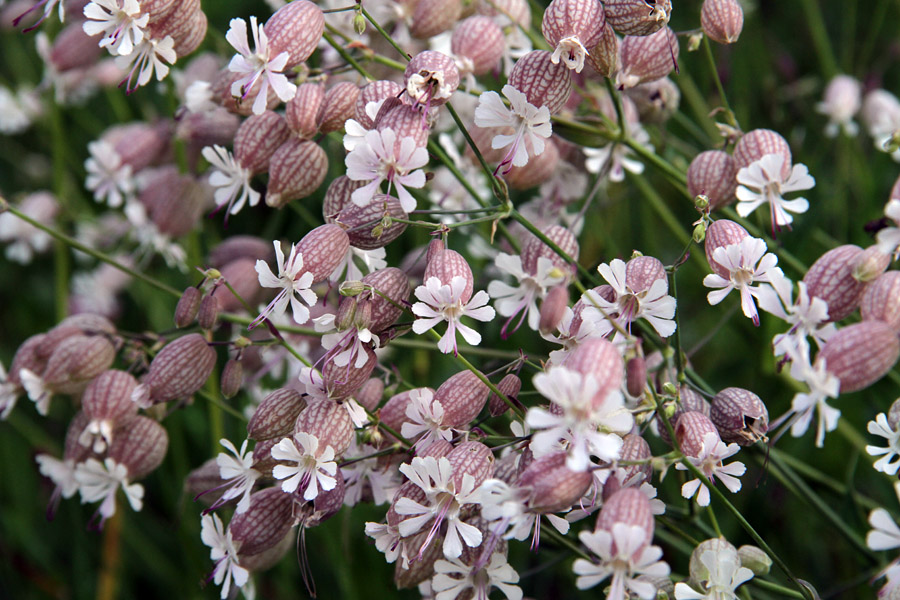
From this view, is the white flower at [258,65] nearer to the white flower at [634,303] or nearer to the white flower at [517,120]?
the white flower at [517,120]

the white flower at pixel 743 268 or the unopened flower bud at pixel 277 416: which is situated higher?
the white flower at pixel 743 268


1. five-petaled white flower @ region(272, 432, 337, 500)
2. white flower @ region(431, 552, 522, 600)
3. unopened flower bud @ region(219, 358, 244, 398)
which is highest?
five-petaled white flower @ region(272, 432, 337, 500)

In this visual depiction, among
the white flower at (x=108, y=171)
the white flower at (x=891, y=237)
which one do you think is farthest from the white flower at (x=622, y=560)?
the white flower at (x=108, y=171)

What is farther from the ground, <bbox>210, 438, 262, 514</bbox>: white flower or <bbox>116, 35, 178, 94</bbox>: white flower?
<bbox>116, 35, 178, 94</bbox>: white flower

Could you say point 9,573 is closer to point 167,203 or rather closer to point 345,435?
point 167,203

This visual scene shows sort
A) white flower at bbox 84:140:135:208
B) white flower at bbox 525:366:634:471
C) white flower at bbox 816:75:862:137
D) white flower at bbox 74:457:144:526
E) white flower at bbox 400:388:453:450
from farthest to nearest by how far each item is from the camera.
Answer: white flower at bbox 816:75:862:137, white flower at bbox 84:140:135:208, white flower at bbox 74:457:144:526, white flower at bbox 400:388:453:450, white flower at bbox 525:366:634:471

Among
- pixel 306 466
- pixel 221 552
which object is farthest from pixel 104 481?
pixel 306 466

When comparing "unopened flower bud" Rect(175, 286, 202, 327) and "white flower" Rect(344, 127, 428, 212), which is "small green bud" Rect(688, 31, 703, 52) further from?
"unopened flower bud" Rect(175, 286, 202, 327)

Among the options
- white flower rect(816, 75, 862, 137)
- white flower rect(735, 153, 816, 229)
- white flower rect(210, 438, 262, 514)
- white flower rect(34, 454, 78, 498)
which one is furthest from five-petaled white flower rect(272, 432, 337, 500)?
white flower rect(816, 75, 862, 137)
